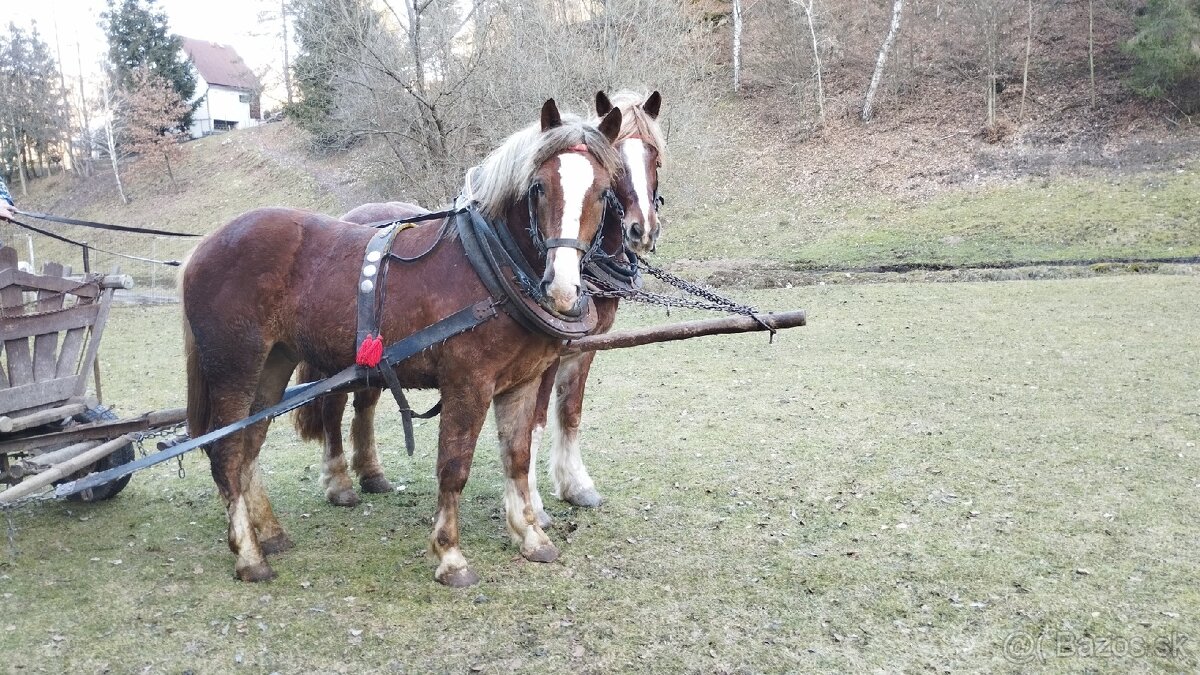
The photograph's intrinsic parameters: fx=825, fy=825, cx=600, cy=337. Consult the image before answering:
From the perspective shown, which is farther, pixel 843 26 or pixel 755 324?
pixel 843 26

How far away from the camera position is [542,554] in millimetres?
4770

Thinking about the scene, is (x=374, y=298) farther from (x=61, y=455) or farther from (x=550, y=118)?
(x=61, y=455)

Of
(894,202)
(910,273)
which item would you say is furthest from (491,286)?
(894,202)

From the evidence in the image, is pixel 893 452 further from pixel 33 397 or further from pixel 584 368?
pixel 33 397

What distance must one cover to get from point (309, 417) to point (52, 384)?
5.09ft

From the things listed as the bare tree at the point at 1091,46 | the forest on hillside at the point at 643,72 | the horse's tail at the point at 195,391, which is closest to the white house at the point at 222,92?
the forest on hillside at the point at 643,72

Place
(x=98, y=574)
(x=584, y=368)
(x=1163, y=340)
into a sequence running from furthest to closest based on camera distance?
(x=1163, y=340) → (x=584, y=368) → (x=98, y=574)

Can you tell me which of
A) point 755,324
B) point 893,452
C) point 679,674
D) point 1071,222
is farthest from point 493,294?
point 1071,222

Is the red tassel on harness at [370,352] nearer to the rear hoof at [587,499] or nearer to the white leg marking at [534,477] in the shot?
the white leg marking at [534,477]

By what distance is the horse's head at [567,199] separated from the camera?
3703mm

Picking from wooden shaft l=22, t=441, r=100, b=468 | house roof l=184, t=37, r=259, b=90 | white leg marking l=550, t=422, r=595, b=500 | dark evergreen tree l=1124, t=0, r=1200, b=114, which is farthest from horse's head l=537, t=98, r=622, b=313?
house roof l=184, t=37, r=259, b=90

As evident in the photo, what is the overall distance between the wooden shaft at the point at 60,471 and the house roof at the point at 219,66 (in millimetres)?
55859

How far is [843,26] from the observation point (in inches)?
1271

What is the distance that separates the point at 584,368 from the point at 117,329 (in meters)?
14.1
